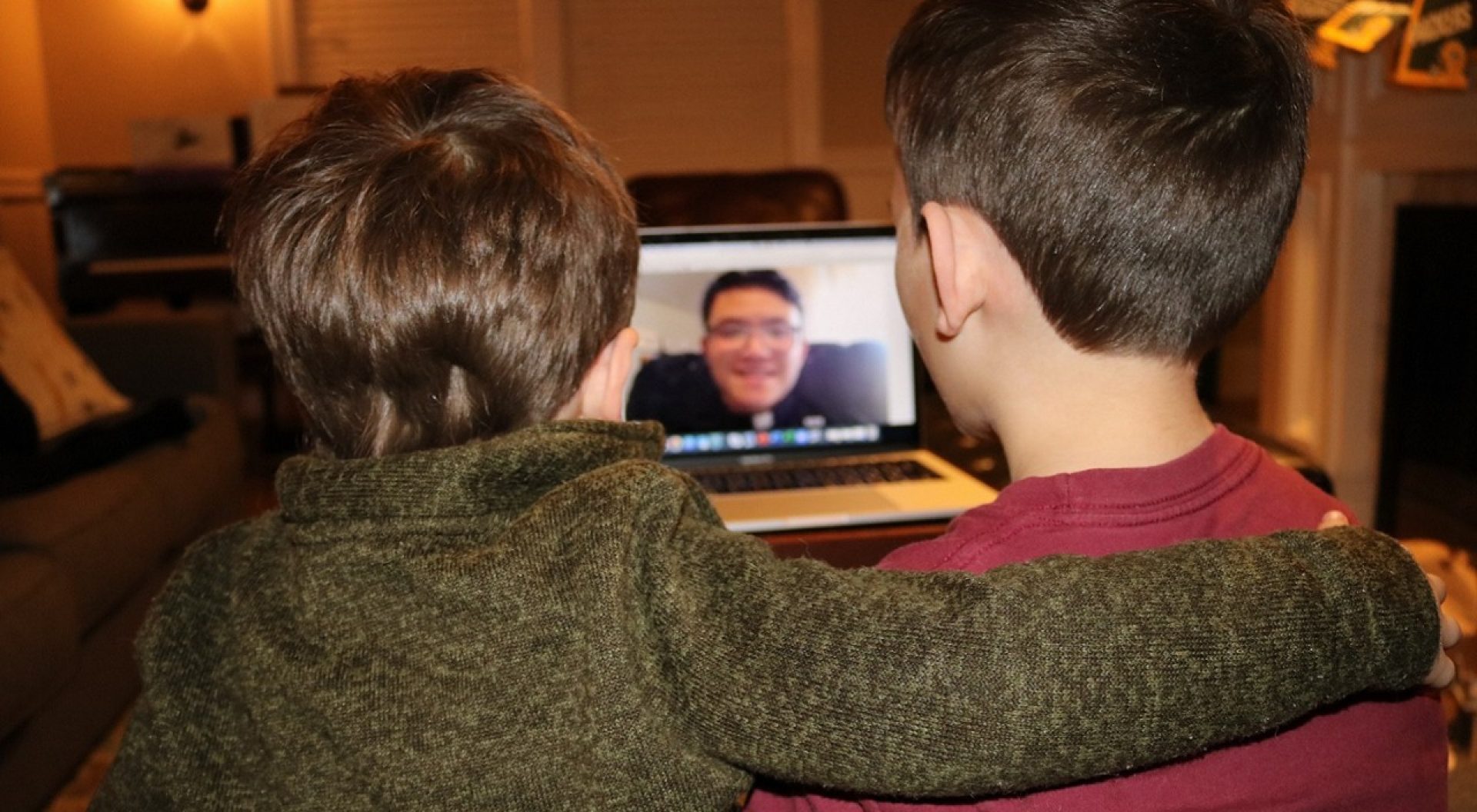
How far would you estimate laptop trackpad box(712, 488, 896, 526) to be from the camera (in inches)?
45.9

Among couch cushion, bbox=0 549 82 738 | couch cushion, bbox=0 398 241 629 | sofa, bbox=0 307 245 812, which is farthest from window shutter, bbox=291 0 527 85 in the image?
couch cushion, bbox=0 549 82 738

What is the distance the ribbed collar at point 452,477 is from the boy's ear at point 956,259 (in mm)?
235

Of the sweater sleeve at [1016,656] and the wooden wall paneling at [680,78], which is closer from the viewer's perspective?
the sweater sleeve at [1016,656]

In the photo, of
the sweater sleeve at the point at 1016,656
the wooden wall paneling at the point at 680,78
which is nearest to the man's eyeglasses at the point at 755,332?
the sweater sleeve at the point at 1016,656

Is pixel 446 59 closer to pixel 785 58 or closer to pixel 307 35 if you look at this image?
pixel 307 35

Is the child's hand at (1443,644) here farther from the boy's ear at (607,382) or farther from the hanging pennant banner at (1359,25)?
the hanging pennant banner at (1359,25)

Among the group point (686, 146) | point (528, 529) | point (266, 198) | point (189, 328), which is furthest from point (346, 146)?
point (686, 146)

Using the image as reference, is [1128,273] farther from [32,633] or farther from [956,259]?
[32,633]

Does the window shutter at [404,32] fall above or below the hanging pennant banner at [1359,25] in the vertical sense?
above

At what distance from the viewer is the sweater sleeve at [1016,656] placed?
20.8 inches

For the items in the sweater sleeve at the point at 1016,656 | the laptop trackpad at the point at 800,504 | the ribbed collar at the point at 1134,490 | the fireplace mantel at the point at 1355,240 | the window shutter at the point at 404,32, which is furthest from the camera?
the window shutter at the point at 404,32

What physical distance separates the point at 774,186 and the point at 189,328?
1.59 metres

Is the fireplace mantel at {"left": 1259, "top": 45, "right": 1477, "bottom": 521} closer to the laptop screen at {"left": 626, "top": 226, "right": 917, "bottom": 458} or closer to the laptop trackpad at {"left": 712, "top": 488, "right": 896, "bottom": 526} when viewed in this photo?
the laptop screen at {"left": 626, "top": 226, "right": 917, "bottom": 458}

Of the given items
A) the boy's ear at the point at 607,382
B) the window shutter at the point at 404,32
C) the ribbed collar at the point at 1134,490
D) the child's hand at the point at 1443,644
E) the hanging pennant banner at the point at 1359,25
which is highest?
the window shutter at the point at 404,32
